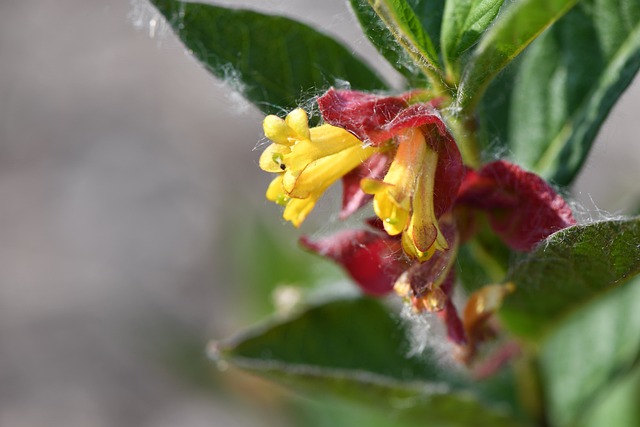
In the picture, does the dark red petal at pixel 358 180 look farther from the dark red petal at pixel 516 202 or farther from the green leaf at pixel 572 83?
the green leaf at pixel 572 83

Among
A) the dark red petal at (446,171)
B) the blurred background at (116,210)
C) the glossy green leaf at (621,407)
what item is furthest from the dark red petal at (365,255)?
the blurred background at (116,210)

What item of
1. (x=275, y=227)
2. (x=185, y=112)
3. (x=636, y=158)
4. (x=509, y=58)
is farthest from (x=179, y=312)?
(x=509, y=58)

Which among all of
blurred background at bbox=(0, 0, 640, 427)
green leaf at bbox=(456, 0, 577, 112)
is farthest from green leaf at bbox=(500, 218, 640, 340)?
blurred background at bbox=(0, 0, 640, 427)

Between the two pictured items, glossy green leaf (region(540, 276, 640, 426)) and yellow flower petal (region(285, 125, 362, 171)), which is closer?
→ yellow flower petal (region(285, 125, 362, 171))

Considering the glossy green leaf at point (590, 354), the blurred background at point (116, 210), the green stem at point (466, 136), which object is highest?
the blurred background at point (116, 210)

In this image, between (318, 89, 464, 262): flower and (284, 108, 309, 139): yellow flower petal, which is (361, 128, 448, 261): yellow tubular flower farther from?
(284, 108, 309, 139): yellow flower petal

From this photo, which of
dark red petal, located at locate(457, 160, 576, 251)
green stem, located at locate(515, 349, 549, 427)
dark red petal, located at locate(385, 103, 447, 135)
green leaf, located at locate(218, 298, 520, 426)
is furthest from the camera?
green stem, located at locate(515, 349, 549, 427)

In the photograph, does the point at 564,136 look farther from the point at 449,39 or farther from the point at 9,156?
the point at 9,156
